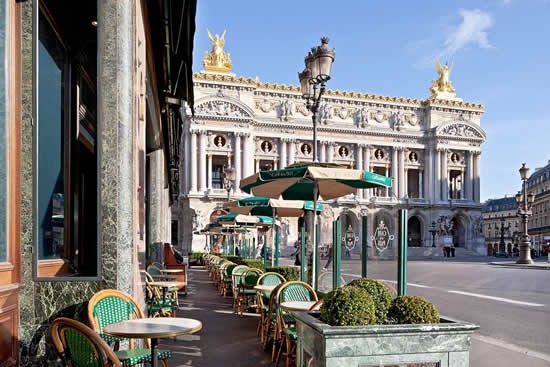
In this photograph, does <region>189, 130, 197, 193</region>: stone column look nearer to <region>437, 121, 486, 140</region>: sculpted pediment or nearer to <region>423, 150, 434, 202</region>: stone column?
<region>423, 150, 434, 202</region>: stone column

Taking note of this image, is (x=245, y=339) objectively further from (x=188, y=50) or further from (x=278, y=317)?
(x=188, y=50)

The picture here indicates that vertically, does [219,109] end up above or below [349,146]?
above

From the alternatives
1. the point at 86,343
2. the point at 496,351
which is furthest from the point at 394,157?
the point at 86,343

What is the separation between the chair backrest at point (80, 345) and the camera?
3232 millimetres

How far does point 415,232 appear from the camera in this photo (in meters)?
66.0

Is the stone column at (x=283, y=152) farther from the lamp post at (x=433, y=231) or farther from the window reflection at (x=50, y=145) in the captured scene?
the window reflection at (x=50, y=145)

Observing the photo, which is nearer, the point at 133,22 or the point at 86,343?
the point at 86,343

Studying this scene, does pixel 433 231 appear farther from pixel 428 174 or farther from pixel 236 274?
pixel 236 274

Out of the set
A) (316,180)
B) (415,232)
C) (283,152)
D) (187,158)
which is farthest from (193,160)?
(316,180)

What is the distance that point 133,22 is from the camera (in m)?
5.12

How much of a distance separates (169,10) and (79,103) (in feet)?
5.80

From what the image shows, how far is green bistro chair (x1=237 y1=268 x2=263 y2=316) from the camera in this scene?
9.98 m

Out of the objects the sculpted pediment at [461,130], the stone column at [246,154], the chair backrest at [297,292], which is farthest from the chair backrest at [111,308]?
the sculpted pediment at [461,130]

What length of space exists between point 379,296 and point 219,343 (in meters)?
3.88
